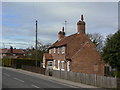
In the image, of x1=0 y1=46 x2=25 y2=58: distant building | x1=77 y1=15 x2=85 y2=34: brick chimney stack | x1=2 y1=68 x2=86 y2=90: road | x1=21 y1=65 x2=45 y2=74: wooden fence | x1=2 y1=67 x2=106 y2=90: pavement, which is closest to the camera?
x1=2 y1=68 x2=86 y2=90: road

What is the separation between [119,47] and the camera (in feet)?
103

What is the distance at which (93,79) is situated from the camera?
90.7ft

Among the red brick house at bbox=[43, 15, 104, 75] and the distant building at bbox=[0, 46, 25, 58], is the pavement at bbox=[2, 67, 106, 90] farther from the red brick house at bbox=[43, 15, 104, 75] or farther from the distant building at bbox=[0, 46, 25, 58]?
the distant building at bbox=[0, 46, 25, 58]

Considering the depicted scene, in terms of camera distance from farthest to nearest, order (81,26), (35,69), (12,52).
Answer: (12,52) < (35,69) < (81,26)

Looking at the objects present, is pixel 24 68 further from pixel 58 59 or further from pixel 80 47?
pixel 80 47

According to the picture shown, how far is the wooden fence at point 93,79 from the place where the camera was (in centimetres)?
2367

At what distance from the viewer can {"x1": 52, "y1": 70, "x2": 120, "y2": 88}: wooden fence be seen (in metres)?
23.7

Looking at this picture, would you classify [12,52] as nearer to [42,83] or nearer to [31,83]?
[42,83]

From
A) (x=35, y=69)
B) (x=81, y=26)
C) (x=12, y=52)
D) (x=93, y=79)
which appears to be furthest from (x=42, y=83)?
(x=12, y=52)

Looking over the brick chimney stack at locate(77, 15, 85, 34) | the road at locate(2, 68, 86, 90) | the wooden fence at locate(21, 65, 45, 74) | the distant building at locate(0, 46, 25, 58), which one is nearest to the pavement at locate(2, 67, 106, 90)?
the road at locate(2, 68, 86, 90)

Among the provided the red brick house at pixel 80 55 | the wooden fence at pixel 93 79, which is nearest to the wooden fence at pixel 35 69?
the red brick house at pixel 80 55

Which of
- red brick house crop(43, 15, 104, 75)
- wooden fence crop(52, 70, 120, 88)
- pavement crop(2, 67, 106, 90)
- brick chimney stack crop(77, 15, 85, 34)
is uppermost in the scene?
brick chimney stack crop(77, 15, 85, 34)

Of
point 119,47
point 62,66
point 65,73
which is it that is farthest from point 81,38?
point 119,47

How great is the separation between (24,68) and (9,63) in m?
14.3
